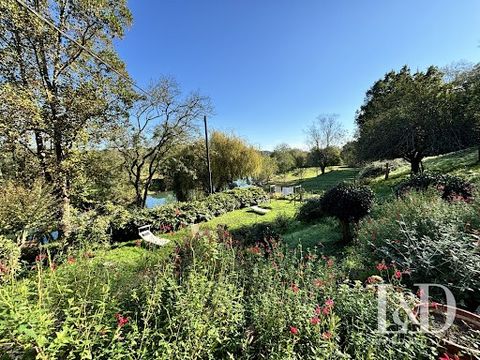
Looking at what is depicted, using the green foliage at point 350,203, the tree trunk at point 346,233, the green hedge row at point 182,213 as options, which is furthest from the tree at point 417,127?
the tree trunk at point 346,233

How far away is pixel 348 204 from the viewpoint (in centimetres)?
470

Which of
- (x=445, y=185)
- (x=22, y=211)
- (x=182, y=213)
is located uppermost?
(x=22, y=211)

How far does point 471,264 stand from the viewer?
2.10 metres

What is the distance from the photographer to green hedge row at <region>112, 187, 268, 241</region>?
763 cm

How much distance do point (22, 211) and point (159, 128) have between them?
7.86m

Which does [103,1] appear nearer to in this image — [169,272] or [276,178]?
[169,272]

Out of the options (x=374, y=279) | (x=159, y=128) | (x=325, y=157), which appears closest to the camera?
(x=374, y=279)

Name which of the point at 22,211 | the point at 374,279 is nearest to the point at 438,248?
the point at 374,279

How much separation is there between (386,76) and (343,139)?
29.1 feet

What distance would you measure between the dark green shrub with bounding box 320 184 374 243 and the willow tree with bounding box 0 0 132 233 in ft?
22.2

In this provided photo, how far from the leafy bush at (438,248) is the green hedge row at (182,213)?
13.9 ft

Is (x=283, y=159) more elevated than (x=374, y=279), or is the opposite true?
(x=283, y=159)

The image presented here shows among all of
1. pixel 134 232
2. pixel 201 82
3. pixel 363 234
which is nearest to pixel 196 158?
pixel 201 82

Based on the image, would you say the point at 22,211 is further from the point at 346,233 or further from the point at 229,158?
the point at 229,158
